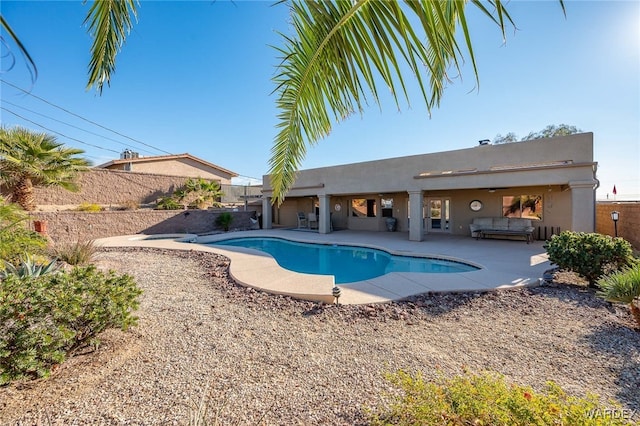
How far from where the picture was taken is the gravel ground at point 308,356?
2.66m

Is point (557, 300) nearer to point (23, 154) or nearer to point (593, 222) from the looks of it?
point (593, 222)

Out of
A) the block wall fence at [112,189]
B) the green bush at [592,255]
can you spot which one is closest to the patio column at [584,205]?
the green bush at [592,255]

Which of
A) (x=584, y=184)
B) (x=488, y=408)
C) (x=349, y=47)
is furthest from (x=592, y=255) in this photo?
(x=349, y=47)

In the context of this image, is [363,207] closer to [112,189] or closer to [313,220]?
[313,220]

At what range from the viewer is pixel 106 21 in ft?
5.90

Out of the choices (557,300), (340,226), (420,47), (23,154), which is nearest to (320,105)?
(420,47)

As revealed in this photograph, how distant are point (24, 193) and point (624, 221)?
82.6 ft

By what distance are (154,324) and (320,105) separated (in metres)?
4.38

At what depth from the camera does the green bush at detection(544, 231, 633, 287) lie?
5.89m

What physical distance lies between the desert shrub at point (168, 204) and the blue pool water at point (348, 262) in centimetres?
742

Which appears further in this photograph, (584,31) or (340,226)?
(340,226)

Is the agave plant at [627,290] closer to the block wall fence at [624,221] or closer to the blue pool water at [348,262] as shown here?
the blue pool water at [348,262]

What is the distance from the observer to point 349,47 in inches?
65.8

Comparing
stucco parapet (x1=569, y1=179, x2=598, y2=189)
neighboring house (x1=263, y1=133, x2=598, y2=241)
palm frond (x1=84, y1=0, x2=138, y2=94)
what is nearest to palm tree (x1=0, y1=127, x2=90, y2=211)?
neighboring house (x1=263, y1=133, x2=598, y2=241)
